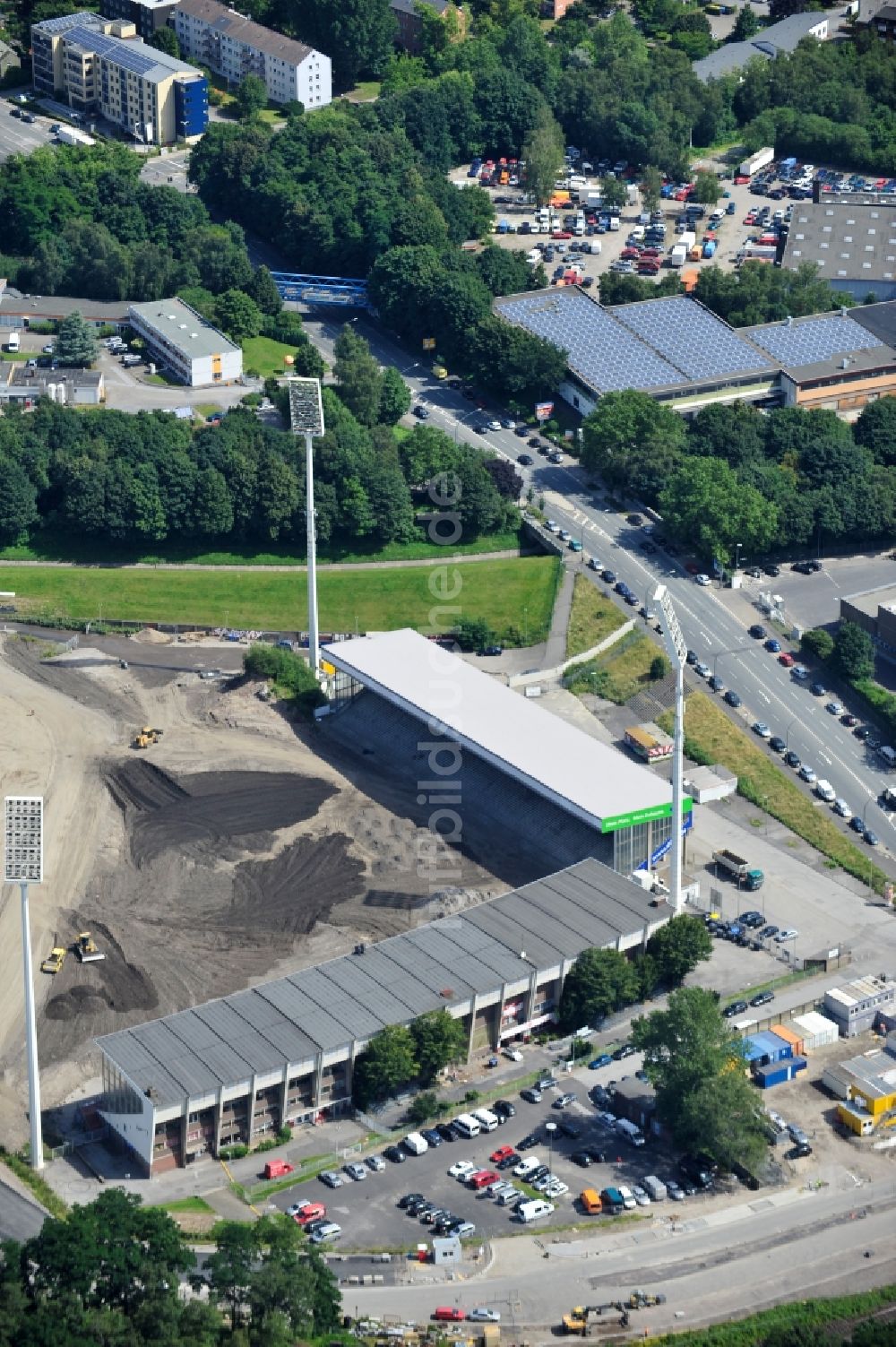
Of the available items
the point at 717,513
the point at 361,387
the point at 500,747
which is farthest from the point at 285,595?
the point at 500,747

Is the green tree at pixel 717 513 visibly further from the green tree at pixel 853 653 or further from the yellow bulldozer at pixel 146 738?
the yellow bulldozer at pixel 146 738

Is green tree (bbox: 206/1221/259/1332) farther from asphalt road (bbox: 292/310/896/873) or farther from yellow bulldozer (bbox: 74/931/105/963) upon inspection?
asphalt road (bbox: 292/310/896/873)

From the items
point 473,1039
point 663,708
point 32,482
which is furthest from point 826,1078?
point 32,482

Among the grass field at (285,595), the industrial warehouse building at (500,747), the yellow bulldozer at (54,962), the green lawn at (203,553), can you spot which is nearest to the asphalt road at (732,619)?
the grass field at (285,595)

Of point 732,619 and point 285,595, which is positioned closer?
point 732,619

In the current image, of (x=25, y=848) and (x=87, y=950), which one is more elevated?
(x=25, y=848)

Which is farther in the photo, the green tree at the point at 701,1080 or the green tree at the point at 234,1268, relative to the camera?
the green tree at the point at 701,1080

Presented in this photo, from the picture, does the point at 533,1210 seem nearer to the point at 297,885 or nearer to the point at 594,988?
the point at 594,988
